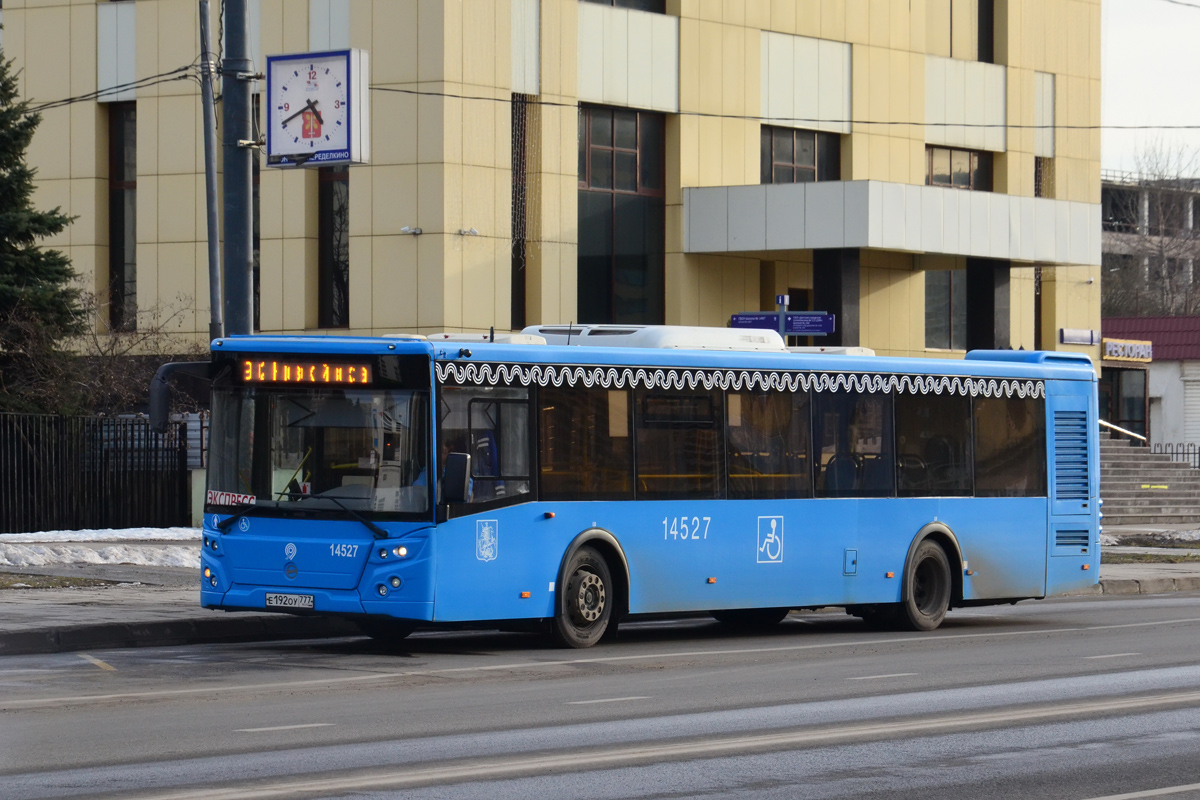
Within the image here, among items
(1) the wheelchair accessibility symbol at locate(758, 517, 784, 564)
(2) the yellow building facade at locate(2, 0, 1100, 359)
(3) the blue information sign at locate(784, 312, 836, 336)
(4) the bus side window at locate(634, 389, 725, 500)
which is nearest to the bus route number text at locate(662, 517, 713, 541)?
(4) the bus side window at locate(634, 389, 725, 500)

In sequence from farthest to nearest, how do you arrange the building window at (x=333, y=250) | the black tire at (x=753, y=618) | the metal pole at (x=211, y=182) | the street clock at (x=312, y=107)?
1. the building window at (x=333, y=250)
2. the metal pole at (x=211, y=182)
3. the street clock at (x=312, y=107)
4. the black tire at (x=753, y=618)

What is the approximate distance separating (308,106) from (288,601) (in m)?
7.00

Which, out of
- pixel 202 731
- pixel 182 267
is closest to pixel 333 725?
pixel 202 731

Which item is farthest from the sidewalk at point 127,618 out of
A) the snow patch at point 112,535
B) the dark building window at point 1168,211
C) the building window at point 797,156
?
the dark building window at point 1168,211

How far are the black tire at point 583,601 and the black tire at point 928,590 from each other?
12.9 feet

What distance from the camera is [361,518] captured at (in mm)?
14773

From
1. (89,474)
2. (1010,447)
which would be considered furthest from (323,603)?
(89,474)

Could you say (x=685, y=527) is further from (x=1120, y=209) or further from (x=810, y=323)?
(x=1120, y=209)

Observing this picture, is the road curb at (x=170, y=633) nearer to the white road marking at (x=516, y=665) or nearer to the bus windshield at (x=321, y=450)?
the bus windshield at (x=321, y=450)

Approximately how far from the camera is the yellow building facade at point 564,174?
37812mm

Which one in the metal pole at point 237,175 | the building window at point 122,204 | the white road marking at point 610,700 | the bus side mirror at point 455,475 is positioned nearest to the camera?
the white road marking at point 610,700

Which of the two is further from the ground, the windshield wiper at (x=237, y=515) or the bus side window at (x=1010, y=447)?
the bus side window at (x=1010, y=447)

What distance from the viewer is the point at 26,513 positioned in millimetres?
28578

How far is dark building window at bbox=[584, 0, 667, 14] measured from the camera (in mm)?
41094
